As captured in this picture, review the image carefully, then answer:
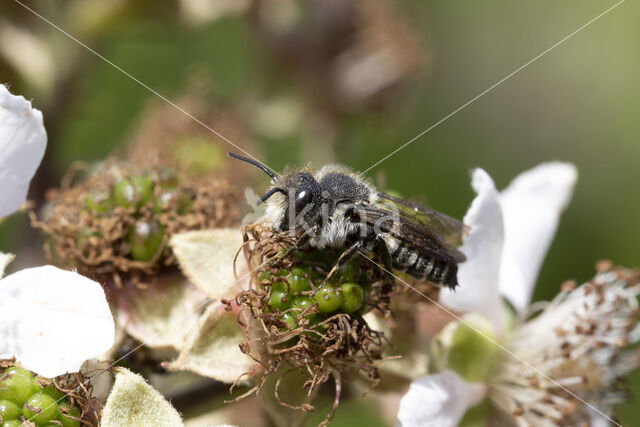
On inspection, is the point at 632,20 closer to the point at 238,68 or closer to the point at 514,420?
the point at 238,68

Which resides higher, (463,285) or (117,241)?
(463,285)

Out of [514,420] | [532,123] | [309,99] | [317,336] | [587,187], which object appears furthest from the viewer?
[532,123]

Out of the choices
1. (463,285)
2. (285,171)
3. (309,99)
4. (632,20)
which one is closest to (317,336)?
(285,171)

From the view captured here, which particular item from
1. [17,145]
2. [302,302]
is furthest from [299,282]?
[17,145]

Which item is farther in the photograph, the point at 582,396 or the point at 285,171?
the point at 582,396

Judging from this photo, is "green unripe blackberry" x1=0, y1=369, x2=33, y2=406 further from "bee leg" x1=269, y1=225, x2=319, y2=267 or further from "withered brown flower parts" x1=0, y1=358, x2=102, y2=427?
"bee leg" x1=269, y1=225, x2=319, y2=267

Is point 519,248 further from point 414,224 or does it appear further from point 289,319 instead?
point 289,319

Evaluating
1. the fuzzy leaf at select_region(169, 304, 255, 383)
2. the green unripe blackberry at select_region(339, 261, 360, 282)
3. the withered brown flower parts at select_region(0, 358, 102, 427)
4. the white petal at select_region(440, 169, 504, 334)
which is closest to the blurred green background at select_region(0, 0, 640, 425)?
the white petal at select_region(440, 169, 504, 334)
